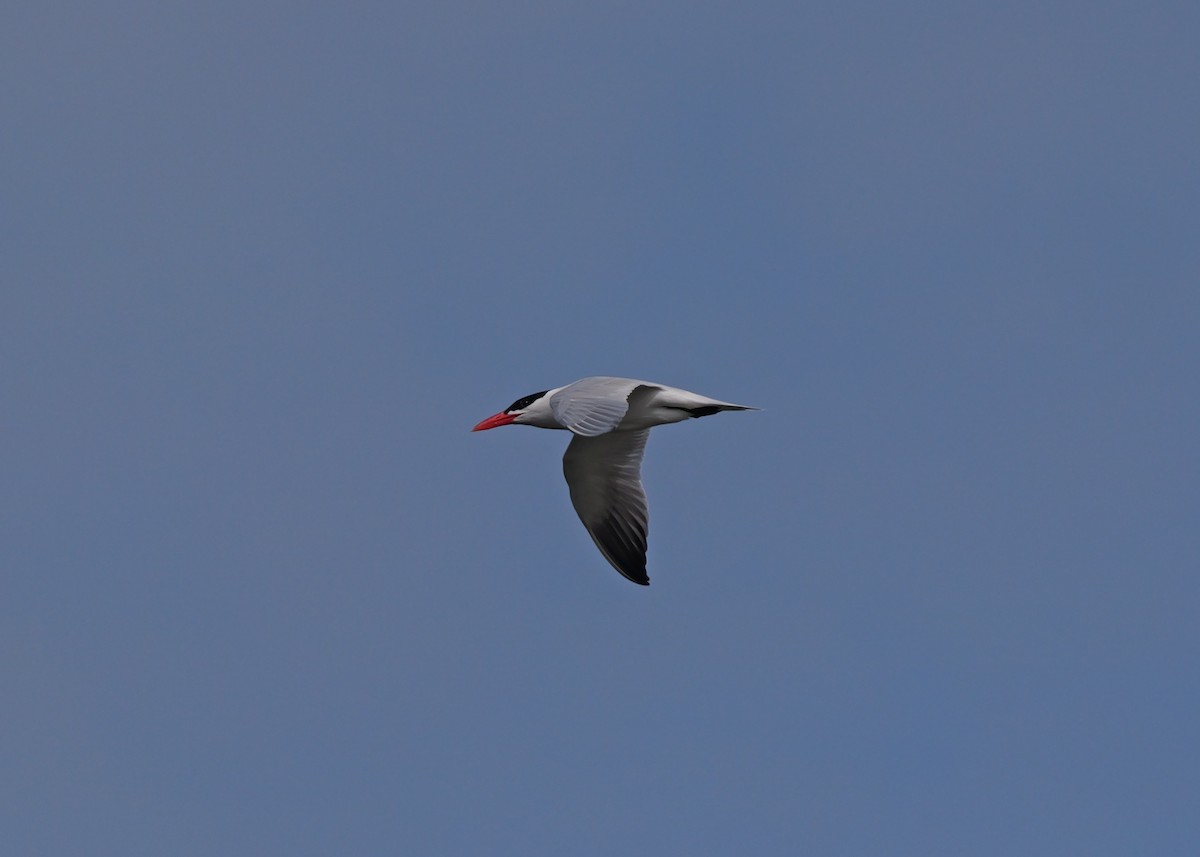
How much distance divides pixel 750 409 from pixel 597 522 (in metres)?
2.84

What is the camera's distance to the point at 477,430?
17766mm

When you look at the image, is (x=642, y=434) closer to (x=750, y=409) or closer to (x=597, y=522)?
(x=597, y=522)

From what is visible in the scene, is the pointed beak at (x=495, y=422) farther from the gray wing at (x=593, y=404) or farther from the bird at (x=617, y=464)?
the gray wing at (x=593, y=404)

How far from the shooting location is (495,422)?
17844 millimetres

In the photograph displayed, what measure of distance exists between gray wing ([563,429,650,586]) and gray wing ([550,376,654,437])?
7.18 feet

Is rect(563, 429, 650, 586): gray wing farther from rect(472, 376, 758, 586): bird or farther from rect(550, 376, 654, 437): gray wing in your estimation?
rect(550, 376, 654, 437): gray wing

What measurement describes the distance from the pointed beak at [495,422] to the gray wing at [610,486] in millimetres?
844

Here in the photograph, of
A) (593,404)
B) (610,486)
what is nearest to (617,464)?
(610,486)

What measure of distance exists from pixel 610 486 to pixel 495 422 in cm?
150

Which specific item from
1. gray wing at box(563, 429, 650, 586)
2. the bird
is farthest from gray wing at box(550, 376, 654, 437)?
gray wing at box(563, 429, 650, 586)

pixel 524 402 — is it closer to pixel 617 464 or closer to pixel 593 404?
pixel 617 464

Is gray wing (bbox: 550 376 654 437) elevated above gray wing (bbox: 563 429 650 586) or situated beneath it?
elevated above

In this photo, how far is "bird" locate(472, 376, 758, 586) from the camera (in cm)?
1683

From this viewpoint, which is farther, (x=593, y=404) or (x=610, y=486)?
(x=610, y=486)
